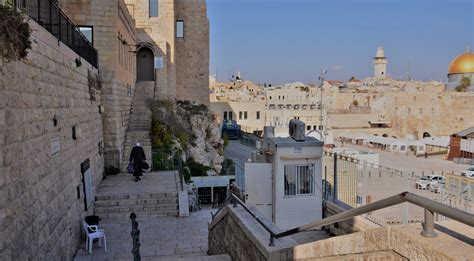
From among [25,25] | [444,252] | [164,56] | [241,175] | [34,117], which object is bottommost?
[241,175]

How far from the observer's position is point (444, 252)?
2.53 meters

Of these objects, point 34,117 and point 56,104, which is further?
point 56,104

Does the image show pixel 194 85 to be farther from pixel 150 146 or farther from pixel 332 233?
pixel 332 233

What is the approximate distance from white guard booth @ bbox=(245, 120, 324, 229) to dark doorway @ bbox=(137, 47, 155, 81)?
17.5 meters

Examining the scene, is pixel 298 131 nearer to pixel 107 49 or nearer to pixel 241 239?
pixel 241 239

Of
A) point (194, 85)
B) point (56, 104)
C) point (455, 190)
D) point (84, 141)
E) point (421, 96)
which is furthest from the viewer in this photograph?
point (421, 96)

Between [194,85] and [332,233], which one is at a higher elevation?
[194,85]

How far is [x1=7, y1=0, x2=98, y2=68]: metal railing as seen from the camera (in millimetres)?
6755

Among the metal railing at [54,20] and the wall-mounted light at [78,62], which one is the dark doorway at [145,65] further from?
the wall-mounted light at [78,62]

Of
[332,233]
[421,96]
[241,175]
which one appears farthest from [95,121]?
[421,96]

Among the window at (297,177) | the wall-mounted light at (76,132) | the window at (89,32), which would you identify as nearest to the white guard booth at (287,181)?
the window at (297,177)

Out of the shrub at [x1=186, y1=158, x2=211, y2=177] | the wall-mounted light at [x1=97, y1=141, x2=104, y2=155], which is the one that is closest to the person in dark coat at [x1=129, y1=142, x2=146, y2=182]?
the wall-mounted light at [x1=97, y1=141, x2=104, y2=155]

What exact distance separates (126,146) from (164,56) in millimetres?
9576

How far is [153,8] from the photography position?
2431cm
